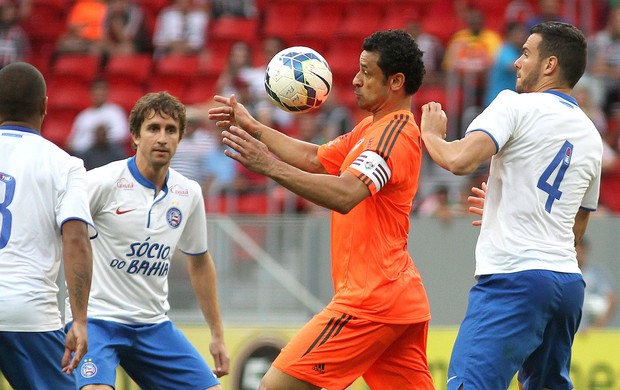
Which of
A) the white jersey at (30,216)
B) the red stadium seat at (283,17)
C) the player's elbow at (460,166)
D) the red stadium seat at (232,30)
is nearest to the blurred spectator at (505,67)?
the red stadium seat at (283,17)

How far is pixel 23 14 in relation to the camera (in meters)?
16.5

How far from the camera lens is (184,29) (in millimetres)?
15438

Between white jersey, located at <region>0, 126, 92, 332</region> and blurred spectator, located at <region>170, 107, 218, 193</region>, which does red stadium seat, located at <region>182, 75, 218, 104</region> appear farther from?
white jersey, located at <region>0, 126, 92, 332</region>

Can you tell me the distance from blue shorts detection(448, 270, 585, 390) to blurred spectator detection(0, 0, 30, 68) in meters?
10.6

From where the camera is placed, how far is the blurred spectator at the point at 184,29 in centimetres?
1538

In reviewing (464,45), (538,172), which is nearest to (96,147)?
(464,45)

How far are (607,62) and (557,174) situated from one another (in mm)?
7727

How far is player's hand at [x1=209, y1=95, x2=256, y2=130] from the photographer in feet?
22.4

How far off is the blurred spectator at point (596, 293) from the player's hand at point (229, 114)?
479cm

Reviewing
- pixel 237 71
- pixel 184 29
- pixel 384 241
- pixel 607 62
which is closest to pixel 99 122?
pixel 237 71

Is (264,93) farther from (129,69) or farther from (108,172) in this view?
(108,172)

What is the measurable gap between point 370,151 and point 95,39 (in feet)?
33.7

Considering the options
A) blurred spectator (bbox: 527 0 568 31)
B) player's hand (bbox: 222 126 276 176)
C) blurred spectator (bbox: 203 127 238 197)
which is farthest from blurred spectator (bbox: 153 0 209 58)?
player's hand (bbox: 222 126 276 176)

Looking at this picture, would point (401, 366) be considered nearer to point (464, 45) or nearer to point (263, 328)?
point (263, 328)
